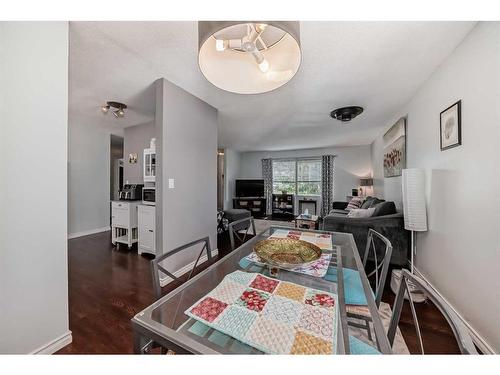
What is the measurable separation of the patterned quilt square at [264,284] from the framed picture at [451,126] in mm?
1910

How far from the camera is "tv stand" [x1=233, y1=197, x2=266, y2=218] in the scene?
6.93 meters

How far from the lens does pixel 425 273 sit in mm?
2201

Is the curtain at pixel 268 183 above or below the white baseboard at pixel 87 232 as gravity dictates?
above

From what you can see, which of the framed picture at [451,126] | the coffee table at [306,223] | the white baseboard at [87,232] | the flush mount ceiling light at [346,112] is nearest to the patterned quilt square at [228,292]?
the framed picture at [451,126]

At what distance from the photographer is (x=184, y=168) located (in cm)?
243

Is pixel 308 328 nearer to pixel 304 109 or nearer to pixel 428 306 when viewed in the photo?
pixel 428 306

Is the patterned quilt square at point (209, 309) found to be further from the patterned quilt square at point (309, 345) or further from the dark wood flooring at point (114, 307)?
the dark wood flooring at point (114, 307)

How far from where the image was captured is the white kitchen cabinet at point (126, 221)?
10.5ft

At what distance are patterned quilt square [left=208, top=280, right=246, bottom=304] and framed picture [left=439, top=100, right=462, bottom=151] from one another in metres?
2.05

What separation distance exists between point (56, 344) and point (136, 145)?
3305 mm

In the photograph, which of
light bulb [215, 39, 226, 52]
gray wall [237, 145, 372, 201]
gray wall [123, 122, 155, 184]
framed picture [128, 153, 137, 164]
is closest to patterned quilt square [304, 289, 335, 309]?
light bulb [215, 39, 226, 52]

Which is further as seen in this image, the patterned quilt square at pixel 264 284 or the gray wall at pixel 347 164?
the gray wall at pixel 347 164

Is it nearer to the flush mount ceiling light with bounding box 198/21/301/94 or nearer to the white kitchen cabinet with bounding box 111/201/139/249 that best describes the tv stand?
the white kitchen cabinet with bounding box 111/201/139/249

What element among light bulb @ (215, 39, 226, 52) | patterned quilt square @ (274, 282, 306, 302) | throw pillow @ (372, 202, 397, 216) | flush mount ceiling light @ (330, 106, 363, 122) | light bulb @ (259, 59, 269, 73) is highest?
flush mount ceiling light @ (330, 106, 363, 122)
